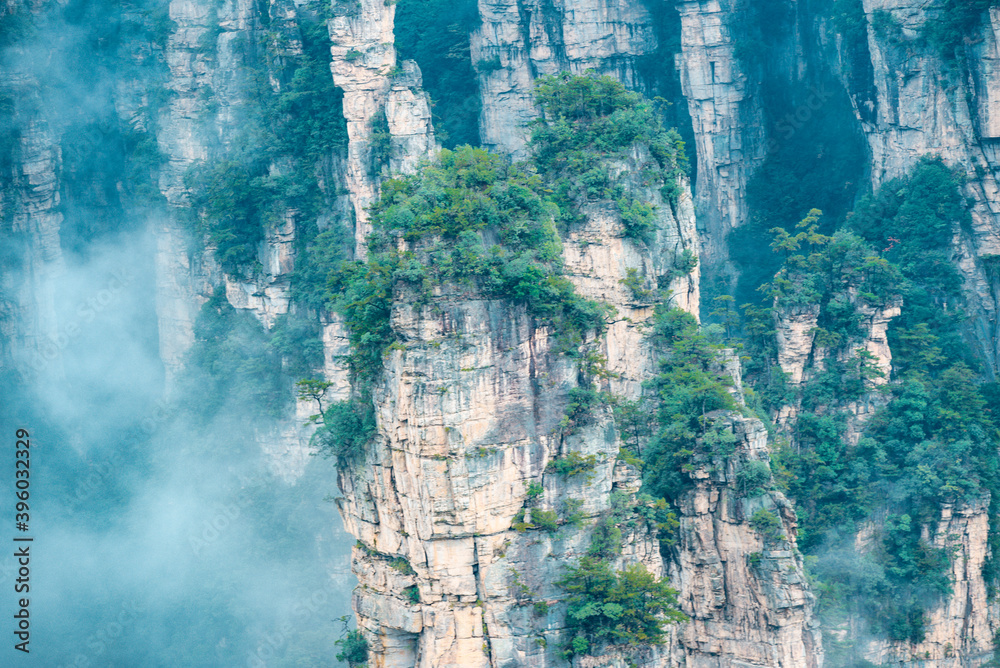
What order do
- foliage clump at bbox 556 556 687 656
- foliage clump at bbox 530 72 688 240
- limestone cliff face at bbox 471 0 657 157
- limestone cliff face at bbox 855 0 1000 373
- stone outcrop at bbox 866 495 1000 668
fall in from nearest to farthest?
foliage clump at bbox 556 556 687 656 → foliage clump at bbox 530 72 688 240 → stone outcrop at bbox 866 495 1000 668 → limestone cliff face at bbox 855 0 1000 373 → limestone cliff face at bbox 471 0 657 157

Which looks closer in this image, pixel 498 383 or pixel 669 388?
pixel 498 383

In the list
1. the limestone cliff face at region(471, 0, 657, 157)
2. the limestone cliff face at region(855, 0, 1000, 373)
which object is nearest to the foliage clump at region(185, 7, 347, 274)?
the limestone cliff face at region(471, 0, 657, 157)

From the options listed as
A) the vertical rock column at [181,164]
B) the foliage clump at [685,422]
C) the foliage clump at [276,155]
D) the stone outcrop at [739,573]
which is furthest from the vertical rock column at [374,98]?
the stone outcrop at [739,573]

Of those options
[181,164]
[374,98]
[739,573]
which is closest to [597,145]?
[739,573]

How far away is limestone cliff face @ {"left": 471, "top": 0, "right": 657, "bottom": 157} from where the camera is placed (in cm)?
5006

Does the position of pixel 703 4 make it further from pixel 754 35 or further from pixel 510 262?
pixel 510 262

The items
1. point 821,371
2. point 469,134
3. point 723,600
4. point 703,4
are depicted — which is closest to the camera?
point 723,600

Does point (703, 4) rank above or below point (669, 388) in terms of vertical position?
above

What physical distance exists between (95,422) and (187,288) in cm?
618

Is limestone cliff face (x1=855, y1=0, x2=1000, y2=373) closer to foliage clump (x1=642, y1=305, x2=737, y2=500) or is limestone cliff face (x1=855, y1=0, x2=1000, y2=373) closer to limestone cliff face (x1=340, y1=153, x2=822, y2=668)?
foliage clump (x1=642, y1=305, x2=737, y2=500)

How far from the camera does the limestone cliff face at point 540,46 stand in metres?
50.1

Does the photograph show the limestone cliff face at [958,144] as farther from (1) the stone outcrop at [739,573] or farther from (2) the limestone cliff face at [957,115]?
(1) the stone outcrop at [739,573]

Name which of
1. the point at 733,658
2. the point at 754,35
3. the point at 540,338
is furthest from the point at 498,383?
the point at 754,35

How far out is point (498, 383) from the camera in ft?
96.1
